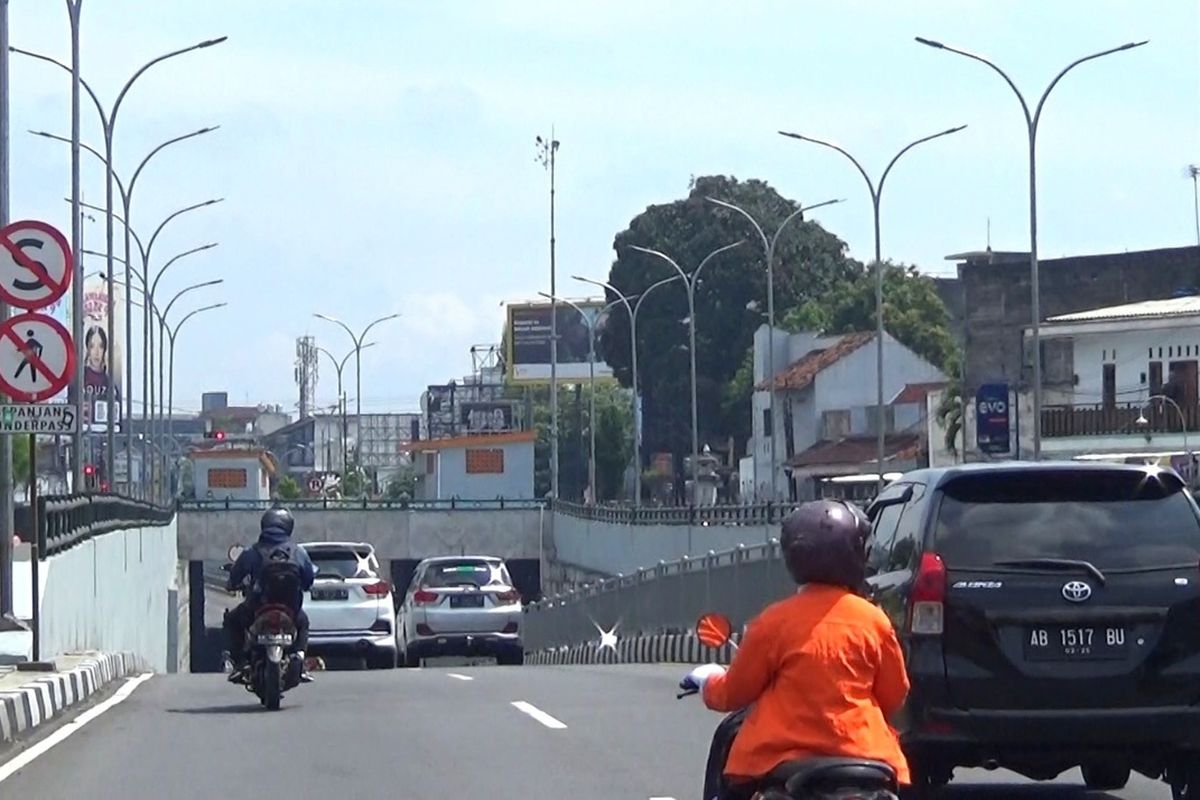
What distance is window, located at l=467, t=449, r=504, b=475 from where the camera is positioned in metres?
94.2

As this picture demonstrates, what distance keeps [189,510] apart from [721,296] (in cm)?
2463

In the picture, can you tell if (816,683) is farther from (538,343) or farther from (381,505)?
(538,343)

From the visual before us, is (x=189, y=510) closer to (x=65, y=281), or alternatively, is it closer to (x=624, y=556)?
(x=624, y=556)

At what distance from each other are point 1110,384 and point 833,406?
26.1 metres

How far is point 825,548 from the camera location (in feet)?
20.5

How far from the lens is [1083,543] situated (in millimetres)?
9875

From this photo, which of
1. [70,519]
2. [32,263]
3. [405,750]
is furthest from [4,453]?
[405,750]

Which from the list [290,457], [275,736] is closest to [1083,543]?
[275,736]

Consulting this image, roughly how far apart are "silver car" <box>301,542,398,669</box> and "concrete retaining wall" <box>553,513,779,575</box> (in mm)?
12268

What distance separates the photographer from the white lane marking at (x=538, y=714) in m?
15.3

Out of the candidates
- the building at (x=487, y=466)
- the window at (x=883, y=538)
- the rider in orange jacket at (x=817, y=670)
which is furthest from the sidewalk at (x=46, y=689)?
the building at (x=487, y=466)

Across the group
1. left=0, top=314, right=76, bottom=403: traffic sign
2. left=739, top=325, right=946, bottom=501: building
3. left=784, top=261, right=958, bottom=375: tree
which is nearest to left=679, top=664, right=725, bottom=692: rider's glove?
left=0, top=314, right=76, bottom=403: traffic sign

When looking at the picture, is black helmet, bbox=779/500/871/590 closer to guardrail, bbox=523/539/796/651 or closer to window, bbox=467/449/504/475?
guardrail, bbox=523/539/796/651

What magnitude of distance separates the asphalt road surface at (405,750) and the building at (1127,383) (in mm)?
39095
